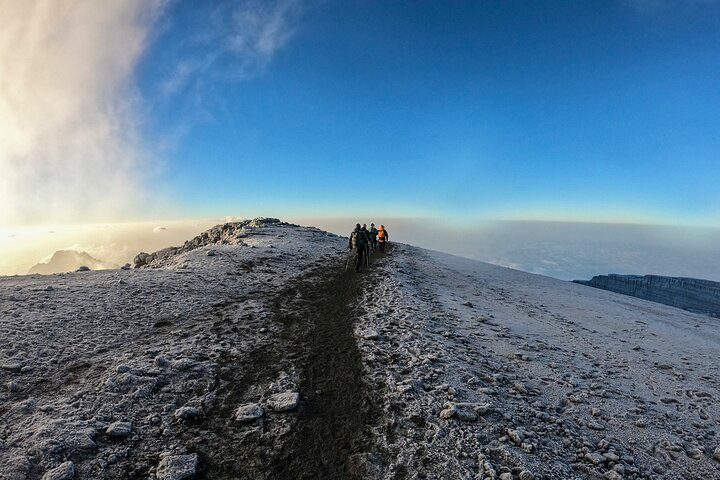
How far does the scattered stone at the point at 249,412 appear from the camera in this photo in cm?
644

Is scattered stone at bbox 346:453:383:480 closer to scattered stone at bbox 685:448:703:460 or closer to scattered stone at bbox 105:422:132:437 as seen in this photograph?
scattered stone at bbox 105:422:132:437

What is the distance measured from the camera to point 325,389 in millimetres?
7738

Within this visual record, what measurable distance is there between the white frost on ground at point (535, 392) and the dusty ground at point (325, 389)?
4 cm

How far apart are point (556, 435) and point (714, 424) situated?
4344 millimetres

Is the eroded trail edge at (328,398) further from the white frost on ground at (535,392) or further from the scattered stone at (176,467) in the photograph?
the scattered stone at (176,467)

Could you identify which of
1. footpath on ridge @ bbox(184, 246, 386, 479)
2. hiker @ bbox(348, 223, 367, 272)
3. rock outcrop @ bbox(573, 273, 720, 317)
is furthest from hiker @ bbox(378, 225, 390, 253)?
rock outcrop @ bbox(573, 273, 720, 317)

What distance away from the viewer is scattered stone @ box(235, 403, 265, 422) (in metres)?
6.44

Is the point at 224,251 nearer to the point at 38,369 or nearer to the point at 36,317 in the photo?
the point at 36,317

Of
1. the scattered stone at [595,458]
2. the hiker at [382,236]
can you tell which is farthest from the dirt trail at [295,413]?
the hiker at [382,236]

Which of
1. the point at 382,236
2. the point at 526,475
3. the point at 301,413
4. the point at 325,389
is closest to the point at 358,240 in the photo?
the point at 382,236

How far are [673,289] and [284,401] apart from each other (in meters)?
62.6

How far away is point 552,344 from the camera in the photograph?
1214cm

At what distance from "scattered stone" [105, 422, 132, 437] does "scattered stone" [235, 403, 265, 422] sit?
1802 millimetres

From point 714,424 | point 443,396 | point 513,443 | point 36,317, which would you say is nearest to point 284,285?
point 36,317
